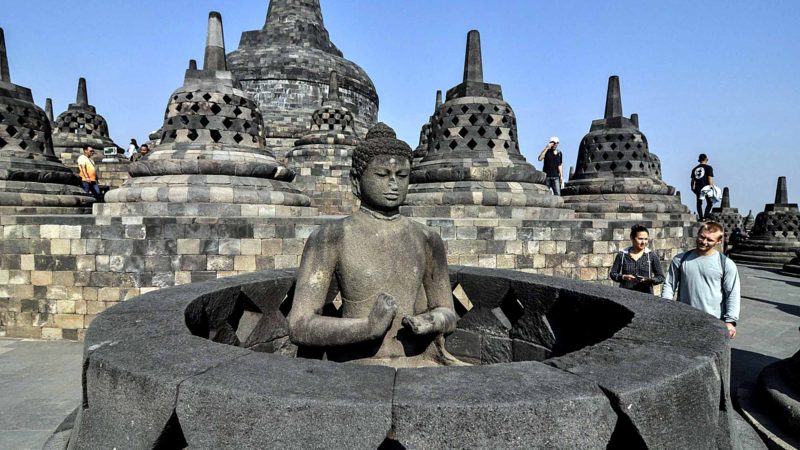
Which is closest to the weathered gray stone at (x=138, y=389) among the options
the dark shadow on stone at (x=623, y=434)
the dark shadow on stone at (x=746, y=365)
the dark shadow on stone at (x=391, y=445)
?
the dark shadow on stone at (x=391, y=445)

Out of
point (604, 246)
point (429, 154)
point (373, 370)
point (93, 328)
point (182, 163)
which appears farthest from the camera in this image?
point (429, 154)

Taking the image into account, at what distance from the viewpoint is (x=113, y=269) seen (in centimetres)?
592

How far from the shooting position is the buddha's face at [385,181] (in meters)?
2.39

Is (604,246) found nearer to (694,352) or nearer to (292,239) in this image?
(292,239)

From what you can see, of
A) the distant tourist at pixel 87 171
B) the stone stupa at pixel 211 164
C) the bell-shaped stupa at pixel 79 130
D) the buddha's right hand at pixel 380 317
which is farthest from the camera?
the bell-shaped stupa at pixel 79 130

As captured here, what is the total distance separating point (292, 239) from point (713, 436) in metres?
5.35

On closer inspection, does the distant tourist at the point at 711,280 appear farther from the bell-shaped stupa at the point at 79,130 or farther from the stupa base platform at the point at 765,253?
the bell-shaped stupa at the point at 79,130

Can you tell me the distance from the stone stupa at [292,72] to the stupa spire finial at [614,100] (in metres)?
12.1

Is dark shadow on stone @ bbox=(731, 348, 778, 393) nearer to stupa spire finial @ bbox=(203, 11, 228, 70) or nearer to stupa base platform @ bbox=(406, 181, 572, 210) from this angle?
stupa base platform @ bbox=(406, 181, 572, 210)

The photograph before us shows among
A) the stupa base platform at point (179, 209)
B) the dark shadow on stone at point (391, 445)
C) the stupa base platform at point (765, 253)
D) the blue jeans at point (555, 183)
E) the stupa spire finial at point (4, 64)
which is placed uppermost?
the stupa spire finial at point (4, 64)

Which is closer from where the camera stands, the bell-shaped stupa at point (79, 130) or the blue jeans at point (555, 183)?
the blue jeans at point (555, 183)

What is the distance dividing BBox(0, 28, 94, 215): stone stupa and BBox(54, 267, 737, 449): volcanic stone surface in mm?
7428

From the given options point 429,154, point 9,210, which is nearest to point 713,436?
point 429,154

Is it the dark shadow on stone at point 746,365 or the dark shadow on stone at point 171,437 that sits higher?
the dark shadow on stone at point 171,437
